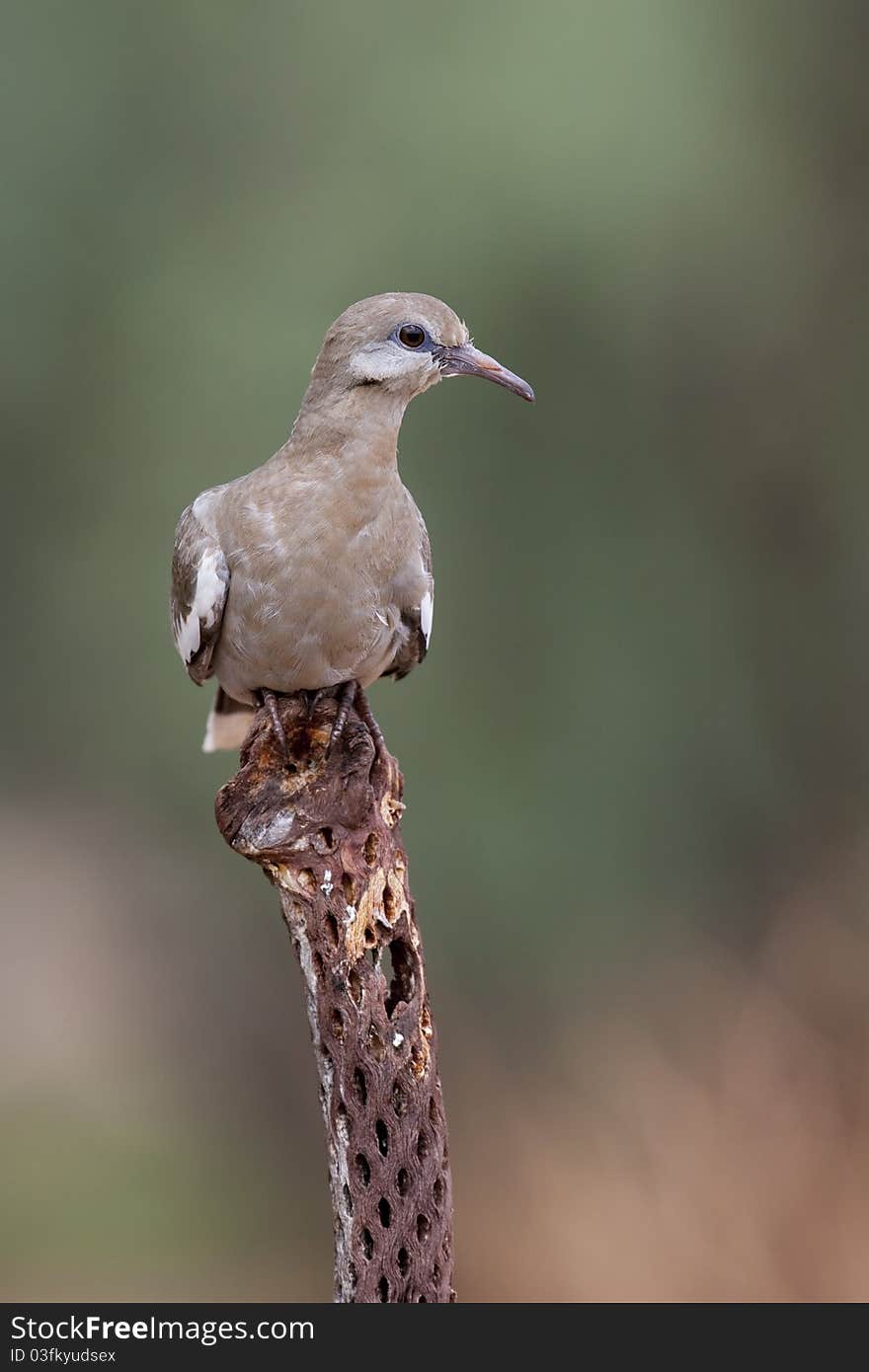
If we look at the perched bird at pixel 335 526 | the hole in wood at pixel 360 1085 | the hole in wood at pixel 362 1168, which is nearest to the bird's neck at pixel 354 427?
the perched bird at pixel 335 526

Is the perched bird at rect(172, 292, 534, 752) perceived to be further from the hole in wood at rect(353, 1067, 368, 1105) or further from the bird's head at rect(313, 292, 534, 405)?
the hole in wood at rect(353, 1067, 368, 1105)

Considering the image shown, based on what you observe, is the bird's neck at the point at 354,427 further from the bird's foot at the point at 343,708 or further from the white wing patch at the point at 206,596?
the bird's foot at the point at 343,708

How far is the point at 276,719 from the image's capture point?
3320 millimetres

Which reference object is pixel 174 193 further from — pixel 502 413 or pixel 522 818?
pixel 522 818

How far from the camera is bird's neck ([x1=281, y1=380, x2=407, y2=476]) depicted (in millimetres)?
3158

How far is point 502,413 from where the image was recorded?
557 cm

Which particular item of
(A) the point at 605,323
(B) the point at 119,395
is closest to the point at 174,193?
(B) the point at 119,395

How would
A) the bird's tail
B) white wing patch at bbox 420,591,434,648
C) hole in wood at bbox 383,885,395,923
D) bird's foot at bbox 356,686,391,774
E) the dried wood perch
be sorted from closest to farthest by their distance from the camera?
the dried wood perch → hole in wood at bbox 383,885,395,923 → bird's foot at bbox 356,686,391,774 → white wing patch at bbox 420,591,434,648 → the bird's tail

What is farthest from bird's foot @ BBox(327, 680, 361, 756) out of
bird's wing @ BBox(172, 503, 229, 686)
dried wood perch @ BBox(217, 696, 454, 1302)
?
bird's wing @ BBox(172, 503, 229, 686)

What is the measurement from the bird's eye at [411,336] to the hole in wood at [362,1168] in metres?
1.58

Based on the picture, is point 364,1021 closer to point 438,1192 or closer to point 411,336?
point 438,1192

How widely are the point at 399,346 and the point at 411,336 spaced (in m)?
0.03

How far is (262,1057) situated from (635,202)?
339 centimetres

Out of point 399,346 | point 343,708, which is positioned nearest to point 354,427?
point 399,346
